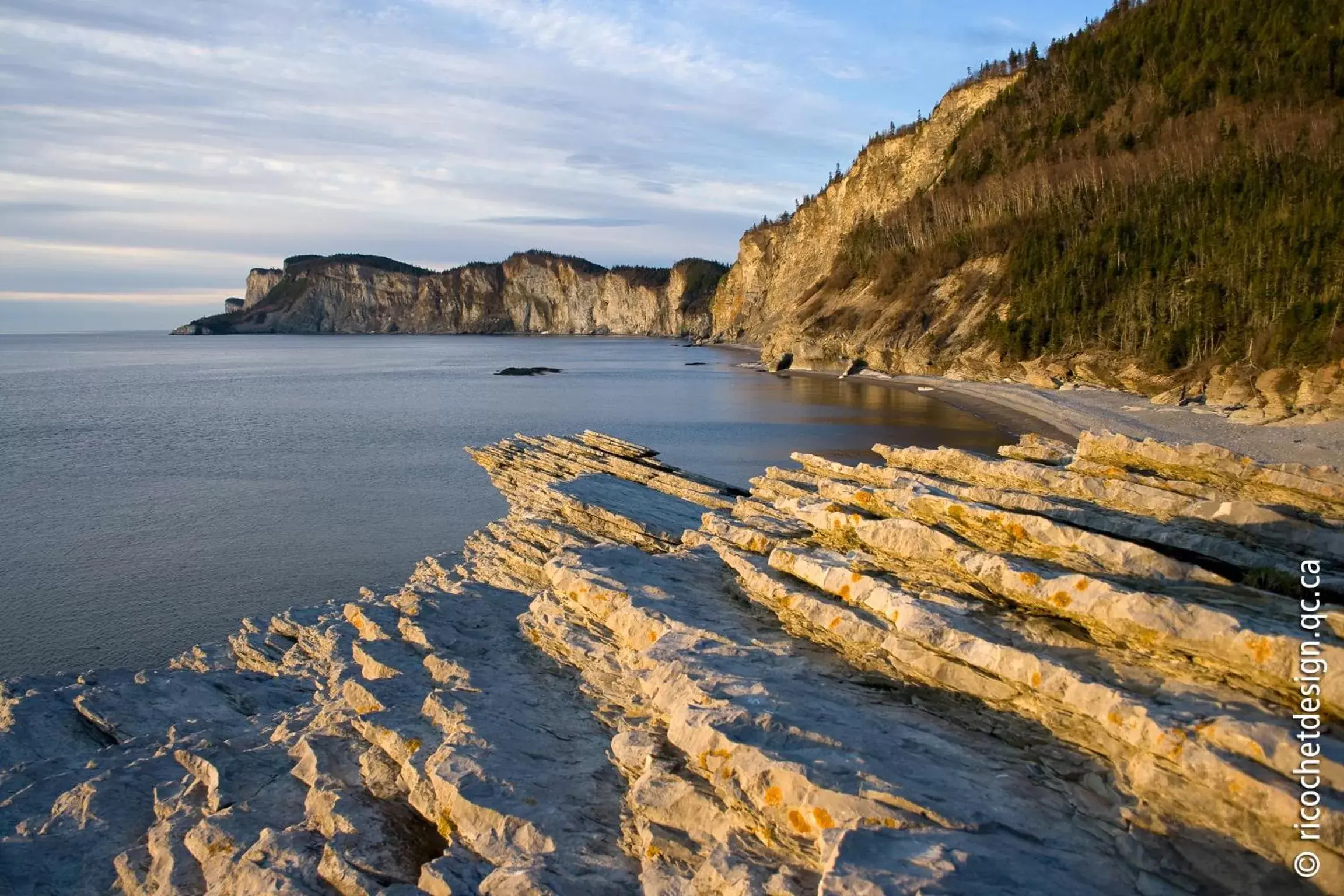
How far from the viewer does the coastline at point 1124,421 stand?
26.5 metres

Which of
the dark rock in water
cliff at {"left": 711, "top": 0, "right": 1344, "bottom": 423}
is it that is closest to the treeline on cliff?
cliff at {"left": 711, "top": 0, "right": 1344, "bottom": 423}

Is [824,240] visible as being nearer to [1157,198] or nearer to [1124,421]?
[1157,198]

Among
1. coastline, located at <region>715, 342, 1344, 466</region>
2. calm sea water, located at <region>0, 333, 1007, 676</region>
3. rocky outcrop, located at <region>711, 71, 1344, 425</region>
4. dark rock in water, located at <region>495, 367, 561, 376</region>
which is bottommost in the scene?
calm sea water, located at <region>0, 333, 1007, 676</region>

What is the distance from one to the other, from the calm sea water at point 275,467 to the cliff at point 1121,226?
1115 cm

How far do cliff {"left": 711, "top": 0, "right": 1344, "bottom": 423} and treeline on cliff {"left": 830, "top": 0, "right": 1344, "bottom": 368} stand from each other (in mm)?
189

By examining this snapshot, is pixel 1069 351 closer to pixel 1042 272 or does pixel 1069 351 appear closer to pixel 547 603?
pixel 1042 272

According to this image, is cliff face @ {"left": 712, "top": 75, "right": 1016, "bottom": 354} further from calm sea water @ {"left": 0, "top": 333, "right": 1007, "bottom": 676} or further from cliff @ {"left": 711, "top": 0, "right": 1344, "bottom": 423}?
calm sea water @ {"left": 0, "top": 333, "right": 1007, "bottom": 676}

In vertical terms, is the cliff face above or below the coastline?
above

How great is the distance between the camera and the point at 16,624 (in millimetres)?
17891

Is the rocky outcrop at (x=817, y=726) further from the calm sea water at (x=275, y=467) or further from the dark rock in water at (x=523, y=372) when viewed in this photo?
the dark rock in water at (x=523, y=372)

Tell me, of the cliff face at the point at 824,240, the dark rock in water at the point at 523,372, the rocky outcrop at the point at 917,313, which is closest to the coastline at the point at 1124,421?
the rocky outcrop at the point at 917,313

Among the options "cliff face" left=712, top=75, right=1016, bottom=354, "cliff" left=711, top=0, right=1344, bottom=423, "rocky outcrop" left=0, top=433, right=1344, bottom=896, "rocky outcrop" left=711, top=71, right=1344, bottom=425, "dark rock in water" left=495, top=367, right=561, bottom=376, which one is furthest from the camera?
"cliff face" left=712, top=75, right=1016, bottom=354

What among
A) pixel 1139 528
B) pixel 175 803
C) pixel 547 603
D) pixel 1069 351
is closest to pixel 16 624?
pixel 175 803

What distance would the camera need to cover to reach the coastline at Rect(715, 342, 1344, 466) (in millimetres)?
26516
